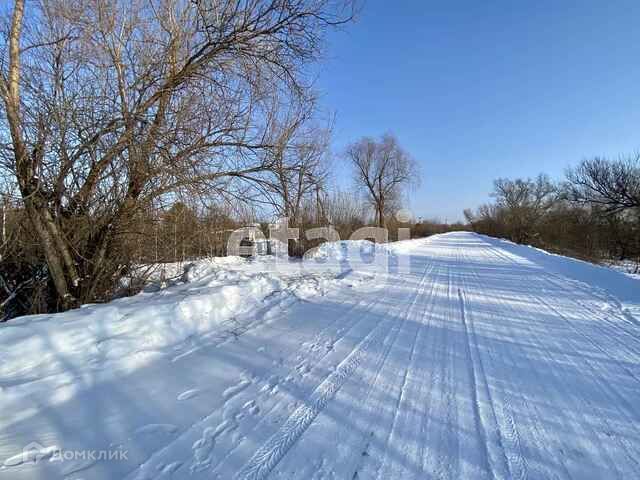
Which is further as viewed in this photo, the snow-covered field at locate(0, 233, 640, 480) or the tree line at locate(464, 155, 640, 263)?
the tree line at locate(464, 155, 640, 263)

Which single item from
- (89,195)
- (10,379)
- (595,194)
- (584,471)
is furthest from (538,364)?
(595,194)

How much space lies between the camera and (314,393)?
263cm

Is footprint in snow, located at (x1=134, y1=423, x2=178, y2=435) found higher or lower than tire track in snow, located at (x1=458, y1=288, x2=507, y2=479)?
higher

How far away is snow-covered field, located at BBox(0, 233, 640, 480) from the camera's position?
1883 millimetres

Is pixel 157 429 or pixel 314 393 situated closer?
pixel 157 429

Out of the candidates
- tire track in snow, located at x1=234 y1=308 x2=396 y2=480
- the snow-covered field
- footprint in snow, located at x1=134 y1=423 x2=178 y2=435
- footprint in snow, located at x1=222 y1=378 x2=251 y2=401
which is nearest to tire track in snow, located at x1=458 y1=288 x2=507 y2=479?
Result: the snow-covered field

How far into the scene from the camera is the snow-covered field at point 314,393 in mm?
1883

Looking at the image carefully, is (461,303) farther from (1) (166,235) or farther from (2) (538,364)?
(1) (166,235)

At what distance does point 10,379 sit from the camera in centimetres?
261

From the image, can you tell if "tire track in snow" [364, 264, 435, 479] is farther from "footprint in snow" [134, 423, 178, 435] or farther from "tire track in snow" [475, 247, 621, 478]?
"footprint in snow" [134, 423, 178, 435]

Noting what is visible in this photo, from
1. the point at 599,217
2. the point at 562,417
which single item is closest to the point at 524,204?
the point at 599,217

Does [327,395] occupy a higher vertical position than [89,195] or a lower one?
lower

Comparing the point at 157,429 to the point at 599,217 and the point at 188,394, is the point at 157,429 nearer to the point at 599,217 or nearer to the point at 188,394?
the point at 188,394

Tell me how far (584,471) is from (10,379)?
14.9 ft
